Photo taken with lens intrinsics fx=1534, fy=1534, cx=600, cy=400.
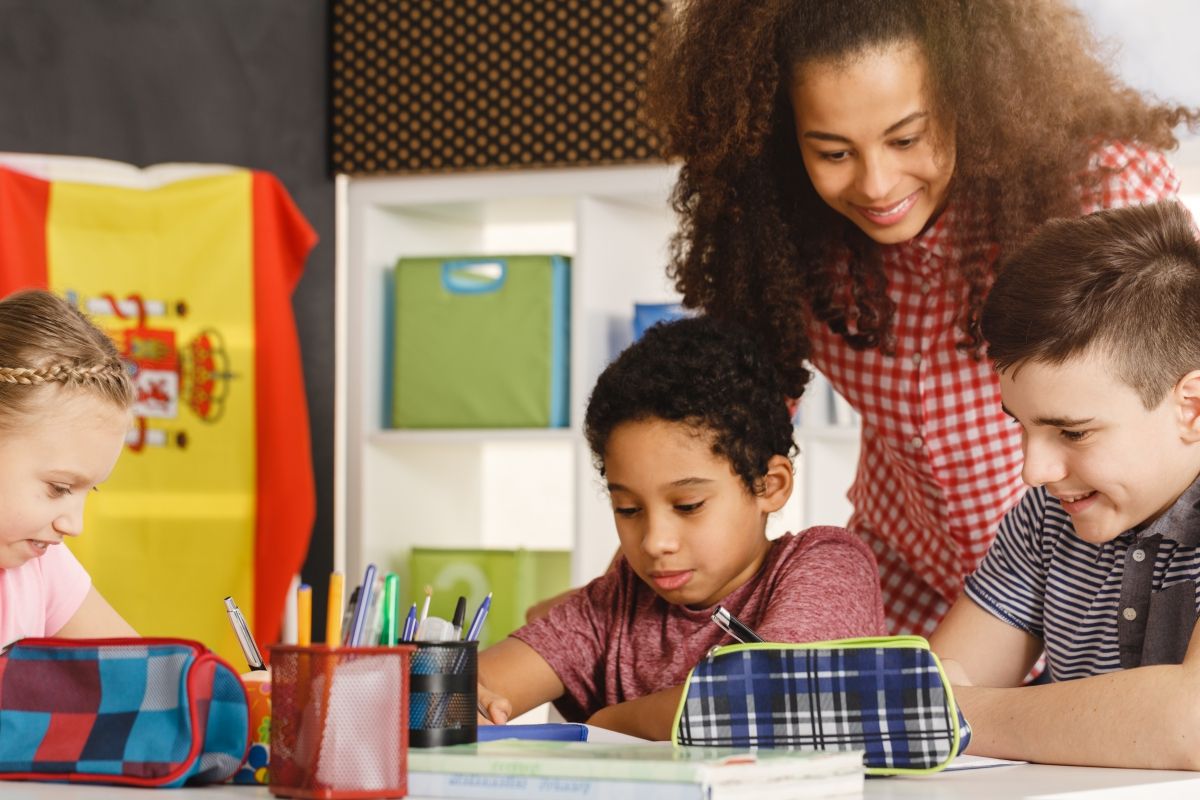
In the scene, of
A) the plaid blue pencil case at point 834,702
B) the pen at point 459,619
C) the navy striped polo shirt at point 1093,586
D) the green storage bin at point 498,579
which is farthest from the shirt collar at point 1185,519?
the green storage bin at point 498,579

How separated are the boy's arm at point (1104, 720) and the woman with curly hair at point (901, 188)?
591mm

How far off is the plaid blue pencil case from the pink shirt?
684 mm

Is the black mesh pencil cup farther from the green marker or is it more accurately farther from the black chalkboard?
the black chalkboard

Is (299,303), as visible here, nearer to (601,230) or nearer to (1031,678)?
(601,230)

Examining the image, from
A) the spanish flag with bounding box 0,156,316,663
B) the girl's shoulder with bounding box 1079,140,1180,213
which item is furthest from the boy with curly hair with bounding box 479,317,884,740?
the spanish flag with bounding box 0,156,316,663

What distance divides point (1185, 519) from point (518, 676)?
63 centimetres

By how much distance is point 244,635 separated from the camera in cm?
102

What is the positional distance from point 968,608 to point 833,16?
1.99 feet

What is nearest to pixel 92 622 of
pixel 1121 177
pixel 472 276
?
pixel 1121 177

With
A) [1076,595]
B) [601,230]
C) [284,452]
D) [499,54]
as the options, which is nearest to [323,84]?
[499,54]

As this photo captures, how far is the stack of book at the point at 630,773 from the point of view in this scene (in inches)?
30.5

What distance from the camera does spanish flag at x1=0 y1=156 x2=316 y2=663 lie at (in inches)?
104

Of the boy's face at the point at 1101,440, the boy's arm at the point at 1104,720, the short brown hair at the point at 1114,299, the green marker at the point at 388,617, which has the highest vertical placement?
the short brown hair at the point at 1114,299

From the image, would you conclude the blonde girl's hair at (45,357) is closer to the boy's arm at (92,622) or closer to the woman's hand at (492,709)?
the boy's arm at (92,622)
